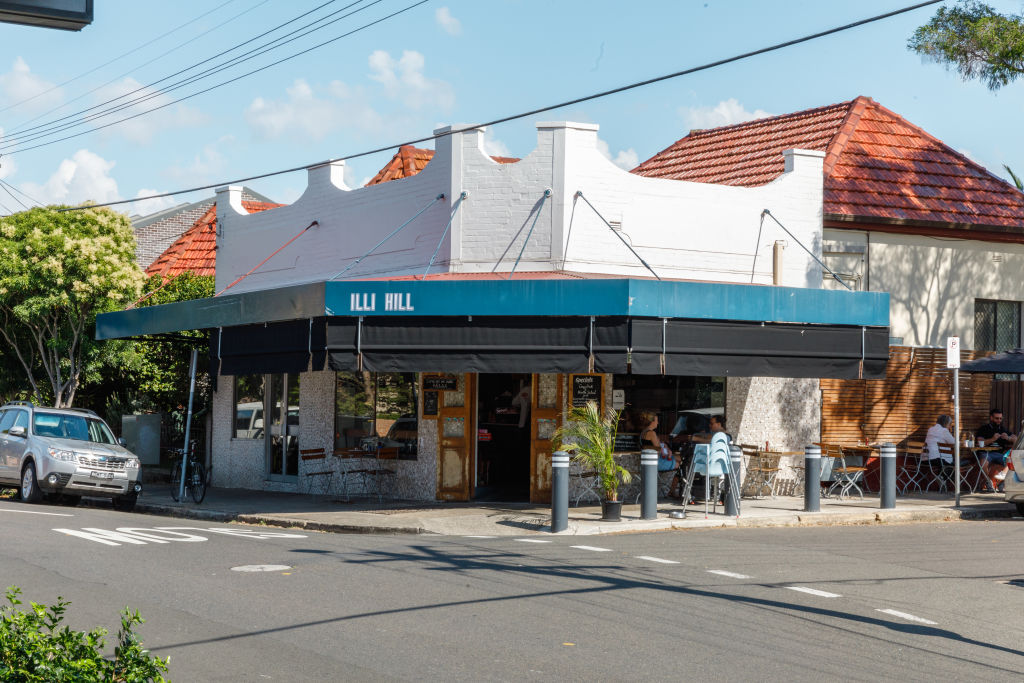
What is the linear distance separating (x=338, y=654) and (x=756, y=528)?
367 inches

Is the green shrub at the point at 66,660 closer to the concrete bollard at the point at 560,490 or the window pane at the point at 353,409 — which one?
the concrete bollard at the point at 560,490

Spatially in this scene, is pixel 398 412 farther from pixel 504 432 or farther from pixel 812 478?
pixel 812 478

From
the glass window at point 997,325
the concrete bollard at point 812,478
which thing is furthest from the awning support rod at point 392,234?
the glass window at point 997,325

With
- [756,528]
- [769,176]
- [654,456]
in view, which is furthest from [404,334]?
[769,176]

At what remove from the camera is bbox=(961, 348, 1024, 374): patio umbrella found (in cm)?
2014

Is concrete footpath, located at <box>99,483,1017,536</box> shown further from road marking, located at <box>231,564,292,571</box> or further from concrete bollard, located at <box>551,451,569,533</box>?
road marking, located at <box>231,564,292,571</box>

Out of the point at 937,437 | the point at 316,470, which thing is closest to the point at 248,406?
the point at 316,470

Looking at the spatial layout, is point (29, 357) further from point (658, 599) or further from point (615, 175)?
point (658, 599)

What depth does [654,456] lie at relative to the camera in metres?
15.5

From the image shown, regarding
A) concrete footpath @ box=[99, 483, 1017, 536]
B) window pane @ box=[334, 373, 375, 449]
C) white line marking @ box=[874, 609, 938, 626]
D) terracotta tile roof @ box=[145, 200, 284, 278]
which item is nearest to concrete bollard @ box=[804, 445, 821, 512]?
concrete footpath @ box=[99, 483, 1017, 536]

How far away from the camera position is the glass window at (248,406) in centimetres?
2236

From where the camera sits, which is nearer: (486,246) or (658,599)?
(658,599)

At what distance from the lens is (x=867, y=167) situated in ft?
73.3

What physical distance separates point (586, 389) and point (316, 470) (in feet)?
18.7
